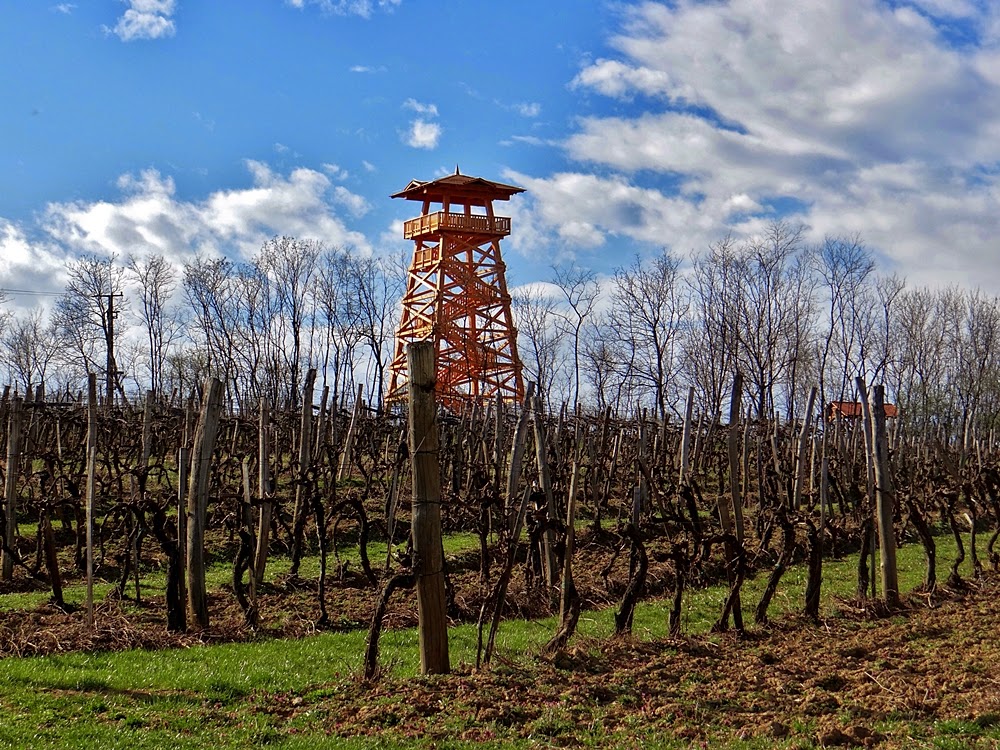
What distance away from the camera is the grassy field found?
18.9ft

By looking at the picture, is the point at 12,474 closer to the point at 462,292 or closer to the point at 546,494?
the point at 546,494

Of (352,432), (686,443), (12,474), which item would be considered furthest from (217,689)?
(352,432)

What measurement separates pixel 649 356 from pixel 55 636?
27.1 meters

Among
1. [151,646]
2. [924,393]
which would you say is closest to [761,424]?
[151,646]

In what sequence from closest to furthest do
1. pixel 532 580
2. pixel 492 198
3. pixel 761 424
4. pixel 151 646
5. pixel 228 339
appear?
pixel 151 646 → pixel 532 580 → pixel 761 424 → pixel 492 198 → pixel 228 339

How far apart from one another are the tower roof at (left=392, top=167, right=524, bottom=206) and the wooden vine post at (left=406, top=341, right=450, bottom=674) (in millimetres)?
30693

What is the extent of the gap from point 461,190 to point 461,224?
5.86 ft

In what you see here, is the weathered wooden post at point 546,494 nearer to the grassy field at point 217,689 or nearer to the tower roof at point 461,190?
the grassy field at point 217,689

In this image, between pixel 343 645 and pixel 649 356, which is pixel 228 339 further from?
pixel 343 645

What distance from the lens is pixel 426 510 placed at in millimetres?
6703

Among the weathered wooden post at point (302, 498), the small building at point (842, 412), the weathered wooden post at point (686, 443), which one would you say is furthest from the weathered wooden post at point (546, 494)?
the small building at point (842, 412)

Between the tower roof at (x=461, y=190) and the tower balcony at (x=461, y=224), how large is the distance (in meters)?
1.09

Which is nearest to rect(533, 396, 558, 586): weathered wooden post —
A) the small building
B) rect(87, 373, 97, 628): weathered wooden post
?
rect(87, 373, 97, 628): weathered wooden post

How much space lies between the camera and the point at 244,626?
9.36 metres
